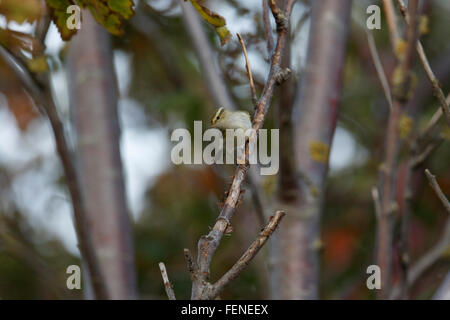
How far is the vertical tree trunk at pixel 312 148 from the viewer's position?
1724 mm

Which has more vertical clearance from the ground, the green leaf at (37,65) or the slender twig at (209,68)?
the slender twig at (209,68)

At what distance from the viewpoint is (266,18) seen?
1.00 m

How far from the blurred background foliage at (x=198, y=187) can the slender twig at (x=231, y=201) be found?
51.1 inches

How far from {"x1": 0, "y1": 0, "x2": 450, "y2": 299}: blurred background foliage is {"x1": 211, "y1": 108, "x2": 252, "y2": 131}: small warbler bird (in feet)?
3.46

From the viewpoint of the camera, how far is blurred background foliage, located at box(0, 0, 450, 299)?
2.83 m

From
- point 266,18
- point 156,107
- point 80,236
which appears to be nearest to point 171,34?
point 156,107

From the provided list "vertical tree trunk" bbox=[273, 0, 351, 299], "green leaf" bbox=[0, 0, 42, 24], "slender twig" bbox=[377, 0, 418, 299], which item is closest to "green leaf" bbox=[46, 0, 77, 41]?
"green leaf" bbox=[0, 0, 42, 24]

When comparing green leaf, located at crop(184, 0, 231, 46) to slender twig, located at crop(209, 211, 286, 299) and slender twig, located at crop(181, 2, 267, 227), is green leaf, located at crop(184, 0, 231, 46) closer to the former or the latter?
slender twig, located at crop(209, 211, 286, 299)

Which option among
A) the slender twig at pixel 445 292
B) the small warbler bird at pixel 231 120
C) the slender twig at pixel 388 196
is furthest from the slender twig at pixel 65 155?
the slender twig at pixel 445 292

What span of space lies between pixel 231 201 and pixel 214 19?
16.0 inches

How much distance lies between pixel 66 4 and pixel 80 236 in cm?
60

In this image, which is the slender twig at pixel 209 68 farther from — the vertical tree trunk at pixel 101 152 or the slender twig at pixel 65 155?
the slender twig at pixel 65 155
